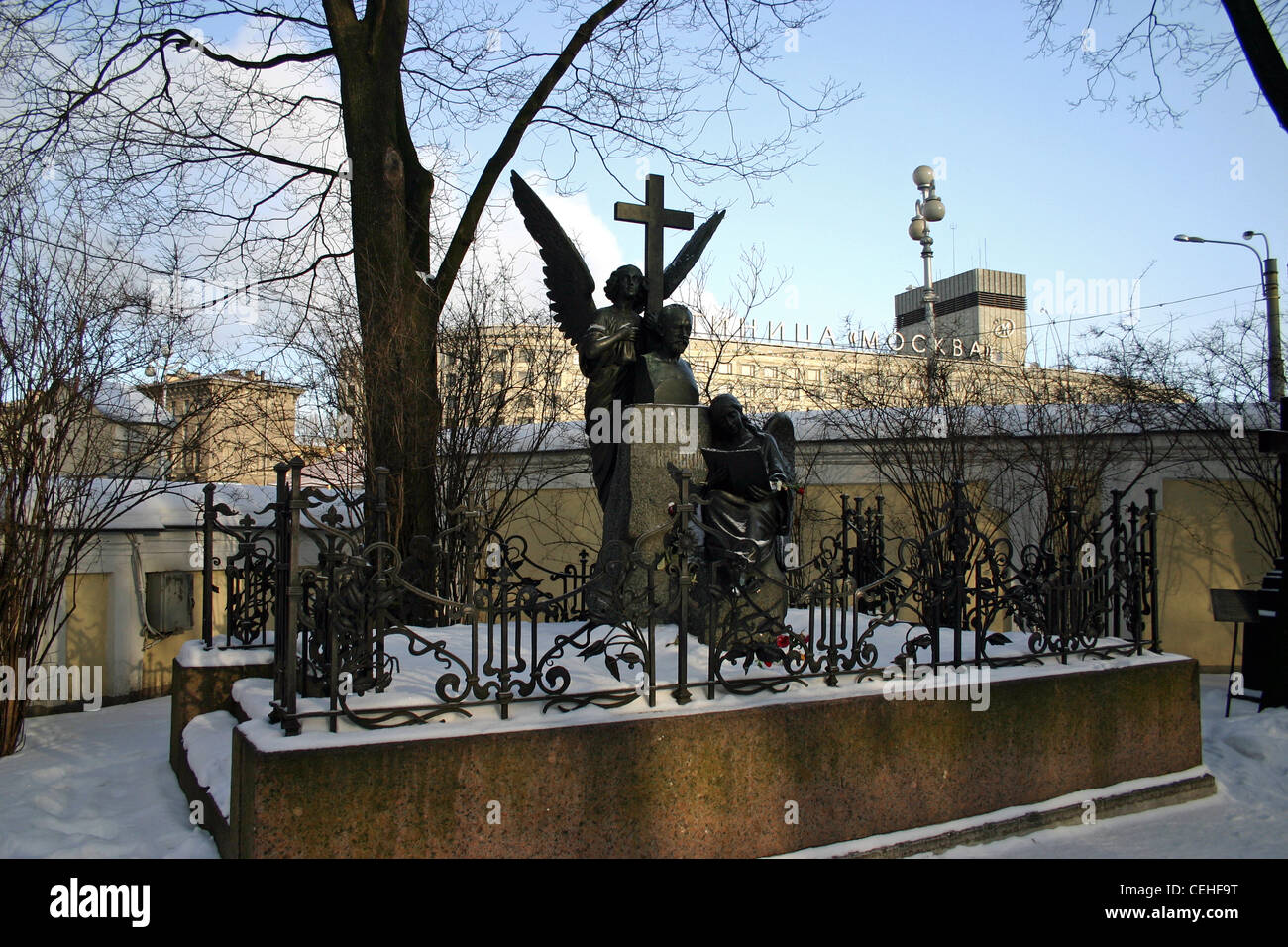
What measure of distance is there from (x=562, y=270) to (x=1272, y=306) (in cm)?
1086

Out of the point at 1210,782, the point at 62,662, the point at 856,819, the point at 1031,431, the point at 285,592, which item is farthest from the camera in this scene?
the point at 1031,431

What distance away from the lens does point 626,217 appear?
22.9 ft

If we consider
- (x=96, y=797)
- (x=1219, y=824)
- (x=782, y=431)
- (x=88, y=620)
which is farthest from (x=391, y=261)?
(x=1219, y=824)

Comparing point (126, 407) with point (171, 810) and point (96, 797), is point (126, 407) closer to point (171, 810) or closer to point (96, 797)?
point (96, 797)

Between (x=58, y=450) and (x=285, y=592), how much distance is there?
416 centimetres

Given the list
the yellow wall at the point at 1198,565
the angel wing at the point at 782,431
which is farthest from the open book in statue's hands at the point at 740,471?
the yellow wall at the point at 1198,565

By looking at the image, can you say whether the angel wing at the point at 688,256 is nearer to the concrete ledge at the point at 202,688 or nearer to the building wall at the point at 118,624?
the concrete ledge at the point at 202,688

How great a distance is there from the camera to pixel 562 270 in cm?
745

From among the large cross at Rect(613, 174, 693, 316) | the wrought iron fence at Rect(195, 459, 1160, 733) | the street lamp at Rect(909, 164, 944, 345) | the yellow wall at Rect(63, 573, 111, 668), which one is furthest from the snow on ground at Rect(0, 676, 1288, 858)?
the street lamp at Rect(909, 164, 944, 345)

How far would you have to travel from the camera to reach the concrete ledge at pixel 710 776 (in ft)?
12.3

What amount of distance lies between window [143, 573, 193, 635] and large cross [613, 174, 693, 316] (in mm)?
5890
